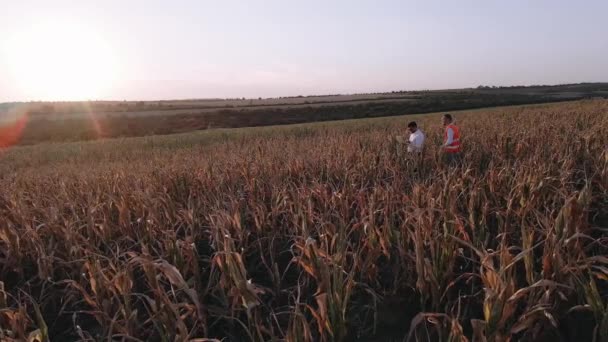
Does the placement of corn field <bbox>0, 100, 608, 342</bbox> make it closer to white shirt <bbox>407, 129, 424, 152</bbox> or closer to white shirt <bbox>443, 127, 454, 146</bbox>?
white shirt <bbox>443, 127, 454, 146</bbox>

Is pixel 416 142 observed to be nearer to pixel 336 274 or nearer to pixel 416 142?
pixel 416 142

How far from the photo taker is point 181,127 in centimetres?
5197

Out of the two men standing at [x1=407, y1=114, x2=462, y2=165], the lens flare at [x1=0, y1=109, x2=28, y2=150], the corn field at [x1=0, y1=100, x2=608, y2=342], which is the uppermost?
the two men standing at [x1=407, y1=114, x2=462, y2=165]

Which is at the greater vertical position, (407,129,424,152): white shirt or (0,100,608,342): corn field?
(407,129,424,152): white shirt

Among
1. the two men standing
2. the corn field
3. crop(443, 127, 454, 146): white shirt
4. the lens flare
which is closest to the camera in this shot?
the corn field

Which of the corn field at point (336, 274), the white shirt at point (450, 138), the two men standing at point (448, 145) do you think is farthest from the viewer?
the white shirt at point (450, 138)

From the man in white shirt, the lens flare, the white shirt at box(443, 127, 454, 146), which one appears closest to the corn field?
the white shirt at box(443, 127, 454, 146)

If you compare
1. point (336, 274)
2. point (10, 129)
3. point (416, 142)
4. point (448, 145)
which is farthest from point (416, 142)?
point (10, 129)

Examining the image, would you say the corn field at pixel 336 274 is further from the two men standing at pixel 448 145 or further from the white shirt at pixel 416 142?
the white shirt at pixel 416 142

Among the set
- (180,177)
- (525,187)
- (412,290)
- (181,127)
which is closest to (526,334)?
(412,290)

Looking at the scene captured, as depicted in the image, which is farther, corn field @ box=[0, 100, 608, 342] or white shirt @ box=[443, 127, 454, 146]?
white shirt @ box=[443, 127, 454, 146]

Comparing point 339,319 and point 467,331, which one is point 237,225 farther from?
point 467,331

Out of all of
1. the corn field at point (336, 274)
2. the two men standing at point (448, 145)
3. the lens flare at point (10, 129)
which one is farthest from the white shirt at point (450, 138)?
the lens flare at point (10, 129)

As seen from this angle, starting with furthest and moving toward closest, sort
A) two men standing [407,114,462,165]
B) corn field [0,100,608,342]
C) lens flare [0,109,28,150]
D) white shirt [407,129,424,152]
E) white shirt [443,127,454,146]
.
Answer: lens flare [0,109,28,150], white shirt [407,129,424,152], white shirt [443,127,454,146], two men standing [407,114,462,165], corn field [0,100,608,342]
